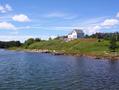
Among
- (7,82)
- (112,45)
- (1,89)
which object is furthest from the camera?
(112,45)

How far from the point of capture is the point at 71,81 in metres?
64.8

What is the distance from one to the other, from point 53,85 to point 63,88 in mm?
3635

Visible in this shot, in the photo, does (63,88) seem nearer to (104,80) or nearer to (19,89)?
(19,89)

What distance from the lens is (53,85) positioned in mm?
59031

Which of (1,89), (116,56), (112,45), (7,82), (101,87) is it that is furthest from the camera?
(112,45)

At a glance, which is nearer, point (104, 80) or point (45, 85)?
point (45, 85)

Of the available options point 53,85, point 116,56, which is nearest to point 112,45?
point 116,56

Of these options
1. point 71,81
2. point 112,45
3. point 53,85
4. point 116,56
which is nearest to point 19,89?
point 53,85

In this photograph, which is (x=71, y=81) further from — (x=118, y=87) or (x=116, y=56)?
(x=116, y=56)

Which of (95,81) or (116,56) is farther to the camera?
(116,56)

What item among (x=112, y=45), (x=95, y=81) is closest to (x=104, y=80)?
(x=95, y=81)

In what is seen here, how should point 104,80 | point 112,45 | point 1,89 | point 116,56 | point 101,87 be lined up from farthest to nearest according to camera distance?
point 112,45 < point 116,56 < point 104,80 < point 101,87 < point 1,89

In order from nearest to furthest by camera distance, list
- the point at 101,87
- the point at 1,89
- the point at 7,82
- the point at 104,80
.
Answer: the point at 1,89 → the point at 101,87 → the point at 7,82 → the point at 104,80

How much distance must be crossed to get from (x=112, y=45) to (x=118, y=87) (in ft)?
378
